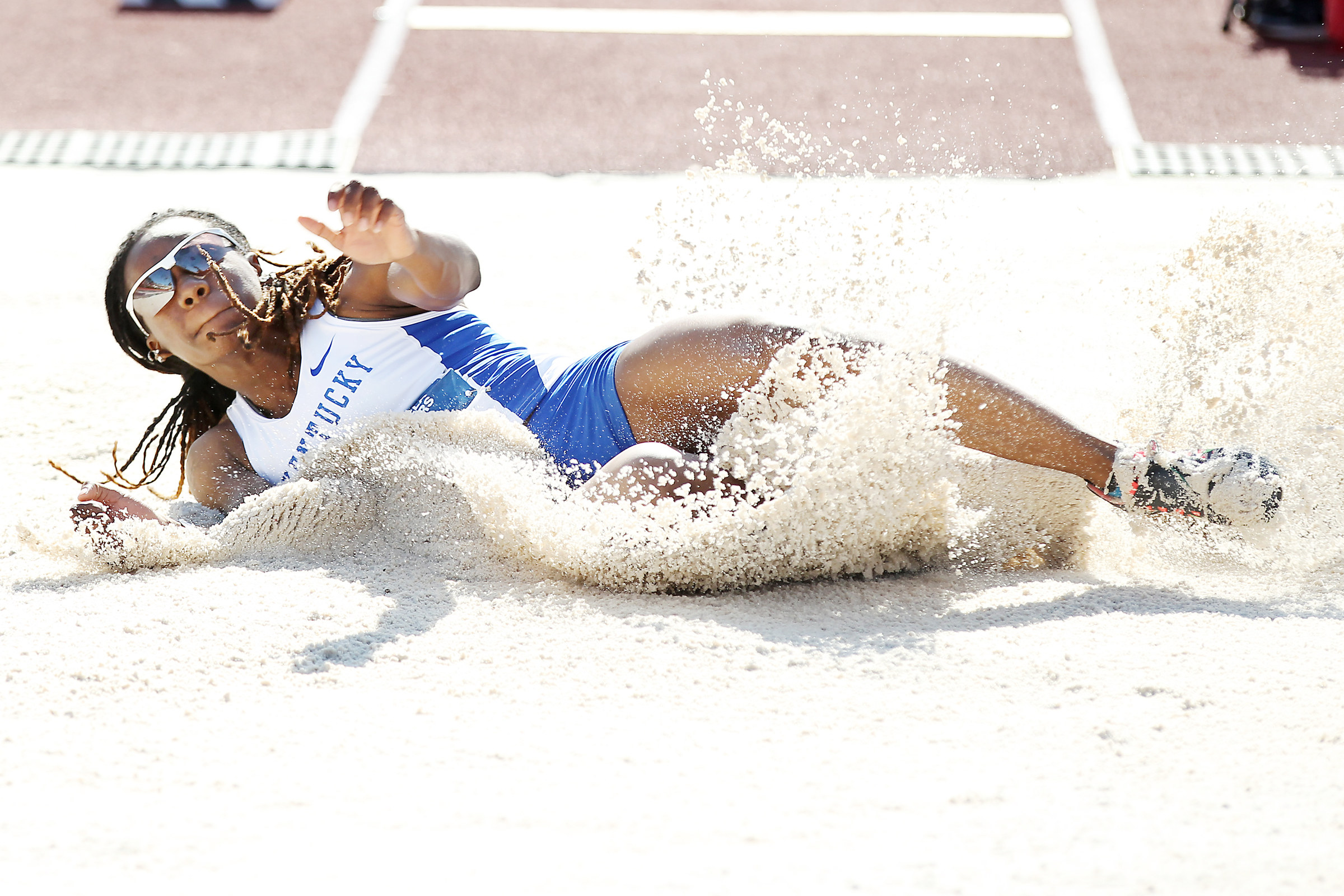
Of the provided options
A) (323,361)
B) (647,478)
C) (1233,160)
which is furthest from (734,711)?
(1233,160)

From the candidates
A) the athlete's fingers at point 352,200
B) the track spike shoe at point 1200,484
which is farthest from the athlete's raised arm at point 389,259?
the track spike shoe at point 1200,484

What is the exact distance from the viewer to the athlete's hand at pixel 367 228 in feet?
6.61

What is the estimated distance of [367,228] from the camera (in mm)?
2053

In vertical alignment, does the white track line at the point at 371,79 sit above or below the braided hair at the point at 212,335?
above

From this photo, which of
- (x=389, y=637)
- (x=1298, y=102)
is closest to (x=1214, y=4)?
(x=1298, y=102)

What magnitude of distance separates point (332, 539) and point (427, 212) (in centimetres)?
219

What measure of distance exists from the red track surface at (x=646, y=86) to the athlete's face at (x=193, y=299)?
230 centimetres

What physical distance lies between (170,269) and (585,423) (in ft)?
2.78

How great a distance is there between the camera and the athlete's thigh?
2.11 m

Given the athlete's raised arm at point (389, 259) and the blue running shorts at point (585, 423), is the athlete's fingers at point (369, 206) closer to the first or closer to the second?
the athlete's raised arm at point (389, 259)

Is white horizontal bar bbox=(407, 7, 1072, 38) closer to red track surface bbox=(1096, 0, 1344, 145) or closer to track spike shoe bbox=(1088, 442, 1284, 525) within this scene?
red track surface bbox=(1096, 0, 1344, 145)

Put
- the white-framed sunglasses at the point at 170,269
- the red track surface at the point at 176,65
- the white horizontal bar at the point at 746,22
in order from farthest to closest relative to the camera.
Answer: the white horizontal bar at the point at 746,22 → the red track surface at the point at 176,65 → the white-framed sunglasses at the point at 170,269

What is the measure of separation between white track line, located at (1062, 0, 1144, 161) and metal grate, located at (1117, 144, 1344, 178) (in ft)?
0.22

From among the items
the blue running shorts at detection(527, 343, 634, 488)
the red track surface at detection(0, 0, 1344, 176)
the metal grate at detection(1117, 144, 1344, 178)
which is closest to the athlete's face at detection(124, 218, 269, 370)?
the blue running shorts at detection(527, 343, 634, 488)
